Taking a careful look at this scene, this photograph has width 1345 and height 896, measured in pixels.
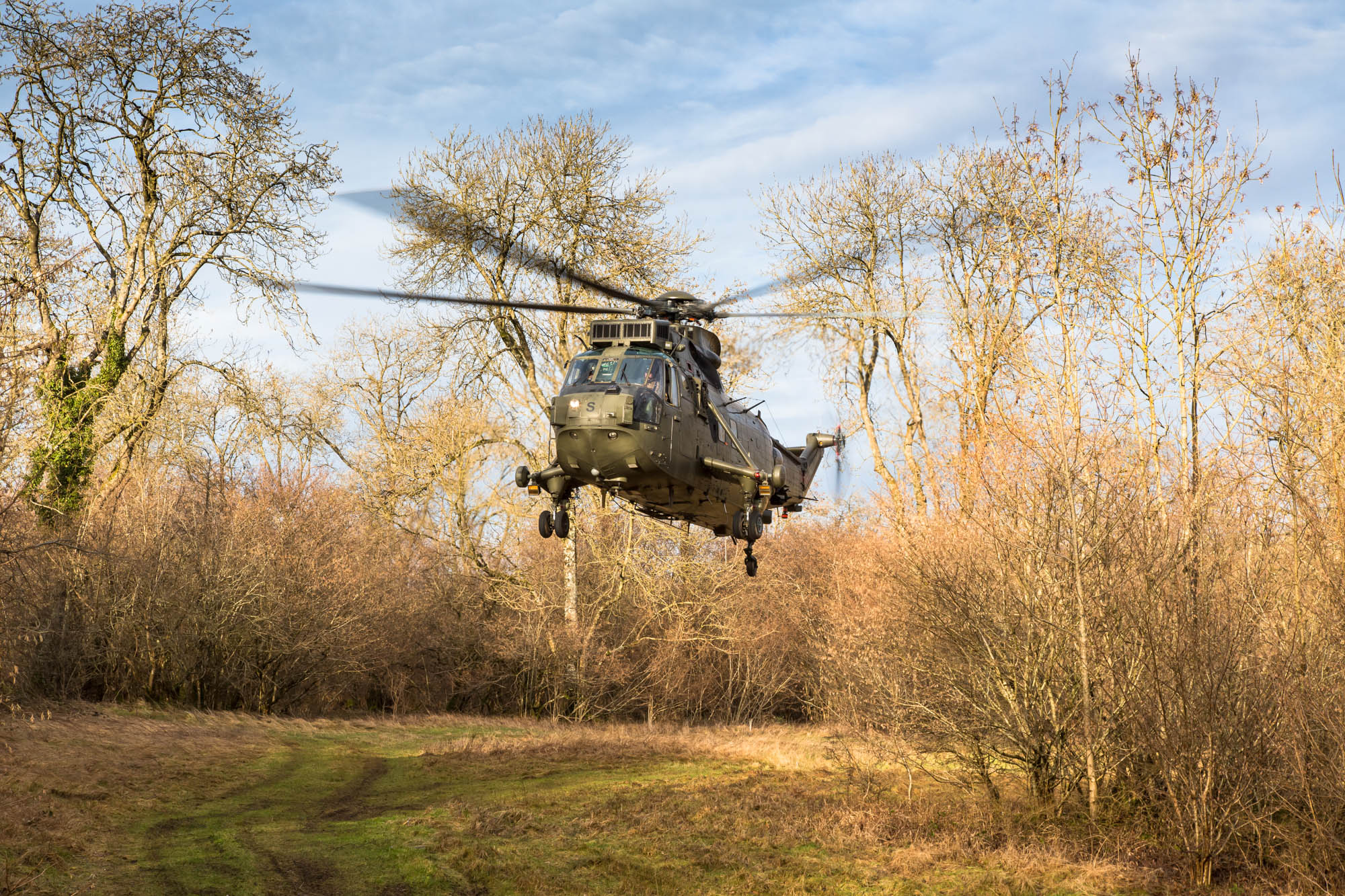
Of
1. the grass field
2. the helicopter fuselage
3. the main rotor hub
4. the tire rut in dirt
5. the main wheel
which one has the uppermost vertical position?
the main rotor hub

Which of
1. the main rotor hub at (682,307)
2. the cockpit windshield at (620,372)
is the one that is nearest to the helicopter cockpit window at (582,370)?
the cockpit windshield at (620,372)

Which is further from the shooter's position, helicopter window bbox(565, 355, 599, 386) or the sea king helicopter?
helicopter window bbox(565, 355, 599, 386)

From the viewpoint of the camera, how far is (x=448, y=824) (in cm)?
1465

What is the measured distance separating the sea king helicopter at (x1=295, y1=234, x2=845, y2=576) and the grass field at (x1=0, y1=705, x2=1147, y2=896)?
4.32m

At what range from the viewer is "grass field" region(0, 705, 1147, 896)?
38.1 ft

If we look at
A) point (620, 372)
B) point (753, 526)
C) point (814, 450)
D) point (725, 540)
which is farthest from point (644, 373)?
point (725, 540)

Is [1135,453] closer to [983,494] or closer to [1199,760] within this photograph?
[983,494]

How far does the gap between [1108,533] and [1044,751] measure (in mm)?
3602

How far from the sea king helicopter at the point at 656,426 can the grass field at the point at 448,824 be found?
14.2 feet

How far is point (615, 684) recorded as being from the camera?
3139 cm

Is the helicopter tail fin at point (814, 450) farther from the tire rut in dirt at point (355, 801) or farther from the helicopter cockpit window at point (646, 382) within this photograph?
the tire rut in dirt at point (355, 801)

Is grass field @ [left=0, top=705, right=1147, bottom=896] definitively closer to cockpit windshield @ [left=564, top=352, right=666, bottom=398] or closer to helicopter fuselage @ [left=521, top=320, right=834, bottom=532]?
helicopter fuselage @ [left=521, top=320, right=834, bottom=532]

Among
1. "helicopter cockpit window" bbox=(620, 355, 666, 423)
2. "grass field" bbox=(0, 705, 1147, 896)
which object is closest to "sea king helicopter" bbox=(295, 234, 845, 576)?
"helicopter cockpit window" bbox=(620, 355, 666, 423)

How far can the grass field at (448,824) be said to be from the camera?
38.1 ft
